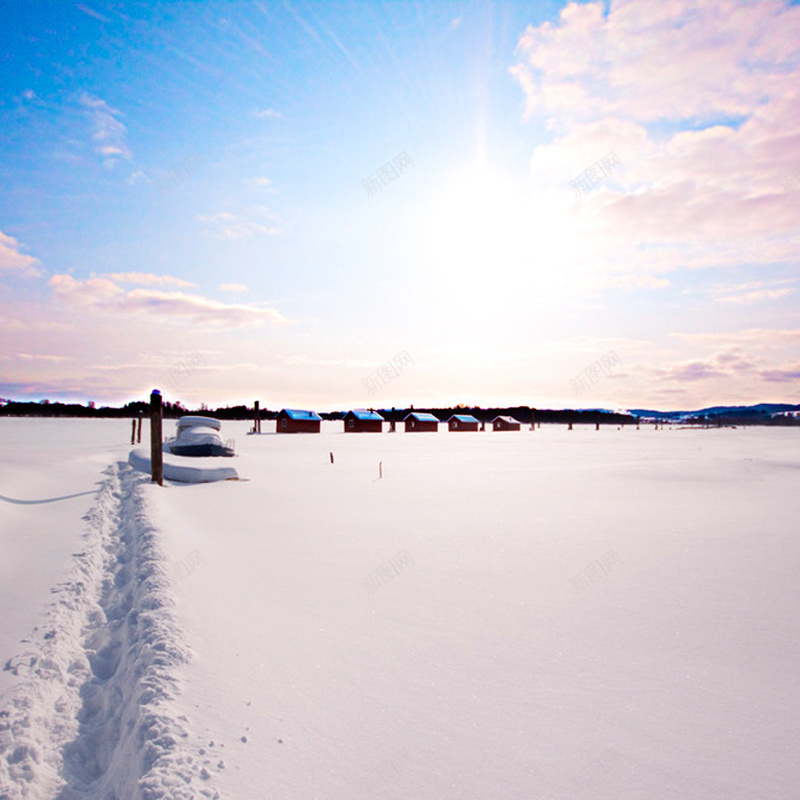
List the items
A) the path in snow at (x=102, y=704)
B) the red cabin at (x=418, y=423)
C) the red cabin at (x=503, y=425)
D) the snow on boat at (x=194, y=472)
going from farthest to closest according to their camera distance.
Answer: the red cabin at (x=503, y=425), the red cabin at (x=418, y=423), the snow on boat at (x=194, y=472), the path in snow at (x=102, y=704)

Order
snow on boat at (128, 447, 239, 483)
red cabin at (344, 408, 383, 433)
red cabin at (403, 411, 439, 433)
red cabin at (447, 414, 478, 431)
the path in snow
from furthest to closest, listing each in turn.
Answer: red cabin at (447, 414, 478, 431)
red cabin at (403, 411, 439, 433)
red cabin at (344, 408, 383, 433)
snow on boat at (128, 447, 239, 483)
the path in snow

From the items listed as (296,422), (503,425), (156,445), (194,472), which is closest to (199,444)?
(194,472)

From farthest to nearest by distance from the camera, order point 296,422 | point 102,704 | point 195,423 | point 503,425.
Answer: point 503,425, point 296,422, point 195,423, point 102,704

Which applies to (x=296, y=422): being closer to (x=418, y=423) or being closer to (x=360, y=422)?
(x=360, y=422)

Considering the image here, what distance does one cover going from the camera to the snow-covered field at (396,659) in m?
3.50

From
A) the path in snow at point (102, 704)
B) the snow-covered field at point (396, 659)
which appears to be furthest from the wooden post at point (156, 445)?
the path in snow at point (102, 704)

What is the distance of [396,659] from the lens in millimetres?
5047

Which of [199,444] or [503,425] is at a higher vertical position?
[503,425]

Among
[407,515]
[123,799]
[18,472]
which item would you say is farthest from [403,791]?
[18,472]

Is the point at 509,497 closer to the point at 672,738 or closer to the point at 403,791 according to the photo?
the point at 672,738

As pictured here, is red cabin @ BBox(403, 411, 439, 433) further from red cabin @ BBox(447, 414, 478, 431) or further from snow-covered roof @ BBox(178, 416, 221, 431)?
snow-covered roof @ BBox(178, 416, 221, 431)

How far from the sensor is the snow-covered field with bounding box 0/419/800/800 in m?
3.50

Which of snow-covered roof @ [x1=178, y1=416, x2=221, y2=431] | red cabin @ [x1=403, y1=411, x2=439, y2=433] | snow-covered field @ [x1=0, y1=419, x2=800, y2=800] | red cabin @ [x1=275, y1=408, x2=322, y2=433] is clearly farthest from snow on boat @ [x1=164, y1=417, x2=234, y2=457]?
red cabin @ [x1=403, y1=411, x2=439, y2=433]

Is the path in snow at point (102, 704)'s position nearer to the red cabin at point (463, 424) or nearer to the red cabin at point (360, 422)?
the red cabin at point (360, 422)
